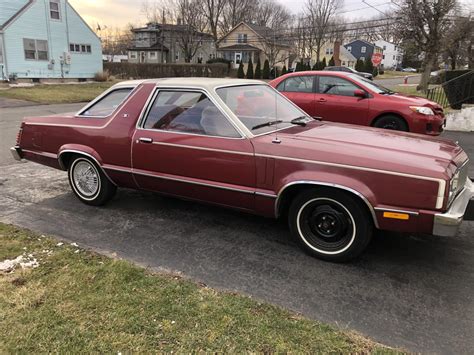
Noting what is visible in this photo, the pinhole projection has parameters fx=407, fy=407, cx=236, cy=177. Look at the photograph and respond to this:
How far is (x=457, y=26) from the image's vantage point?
79.4 feet

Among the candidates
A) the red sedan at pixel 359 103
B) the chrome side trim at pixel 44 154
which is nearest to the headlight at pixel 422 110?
the red sedan at pixel 359 103

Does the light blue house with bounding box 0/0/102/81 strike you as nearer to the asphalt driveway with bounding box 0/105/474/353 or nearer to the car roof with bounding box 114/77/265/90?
the asphalt driveway with bounding box 0/105/474/353

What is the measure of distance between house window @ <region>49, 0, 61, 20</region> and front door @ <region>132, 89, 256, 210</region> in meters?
30.6

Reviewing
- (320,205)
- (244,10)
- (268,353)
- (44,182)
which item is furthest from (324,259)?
(244,10)

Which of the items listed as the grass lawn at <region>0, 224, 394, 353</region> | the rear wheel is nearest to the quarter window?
the grass lawn at <region>0, 224, 394, 353</region>

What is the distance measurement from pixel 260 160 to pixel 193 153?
744 mm

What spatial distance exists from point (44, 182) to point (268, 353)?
482 cm

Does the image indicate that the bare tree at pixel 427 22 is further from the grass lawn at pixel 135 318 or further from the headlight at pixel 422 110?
the grass lawn at pixel 135 318

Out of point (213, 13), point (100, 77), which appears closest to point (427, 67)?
point (100, 77)

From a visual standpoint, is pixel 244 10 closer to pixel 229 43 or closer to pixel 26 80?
pixel 229 43

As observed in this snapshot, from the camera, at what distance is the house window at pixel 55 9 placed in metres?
29.8

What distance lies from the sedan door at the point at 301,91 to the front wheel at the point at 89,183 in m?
5.26

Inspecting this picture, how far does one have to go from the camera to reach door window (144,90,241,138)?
4.02 m

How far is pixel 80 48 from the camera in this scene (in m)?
32.5
